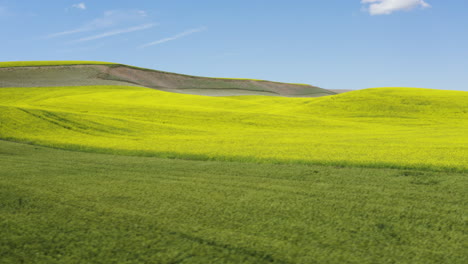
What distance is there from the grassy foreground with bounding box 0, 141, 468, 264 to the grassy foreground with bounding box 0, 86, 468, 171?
9.17 feet

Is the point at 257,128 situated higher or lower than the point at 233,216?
lower

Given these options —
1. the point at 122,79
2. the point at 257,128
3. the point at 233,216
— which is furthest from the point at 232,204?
the point at 122,79

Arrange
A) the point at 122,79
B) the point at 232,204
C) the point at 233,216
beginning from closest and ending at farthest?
the point at 233,216
the point at 232,204
the point at 122,79

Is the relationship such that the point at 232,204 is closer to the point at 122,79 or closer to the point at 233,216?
the point at 233,216

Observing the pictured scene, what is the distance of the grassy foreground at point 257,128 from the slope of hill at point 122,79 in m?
5.16

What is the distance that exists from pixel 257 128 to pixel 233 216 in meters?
19.0

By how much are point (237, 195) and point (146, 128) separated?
50.4 ft

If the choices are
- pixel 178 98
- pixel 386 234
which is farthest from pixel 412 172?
pixel 178 98

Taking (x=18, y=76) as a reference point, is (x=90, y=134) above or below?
below

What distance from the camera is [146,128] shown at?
69.2 feet

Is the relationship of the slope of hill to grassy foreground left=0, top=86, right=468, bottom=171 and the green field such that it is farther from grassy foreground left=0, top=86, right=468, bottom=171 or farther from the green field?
the green field

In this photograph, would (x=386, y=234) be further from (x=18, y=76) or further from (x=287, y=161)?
(x=18, y=76)

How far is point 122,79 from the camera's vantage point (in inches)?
2229

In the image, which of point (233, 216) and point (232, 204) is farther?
point (232, 204)
